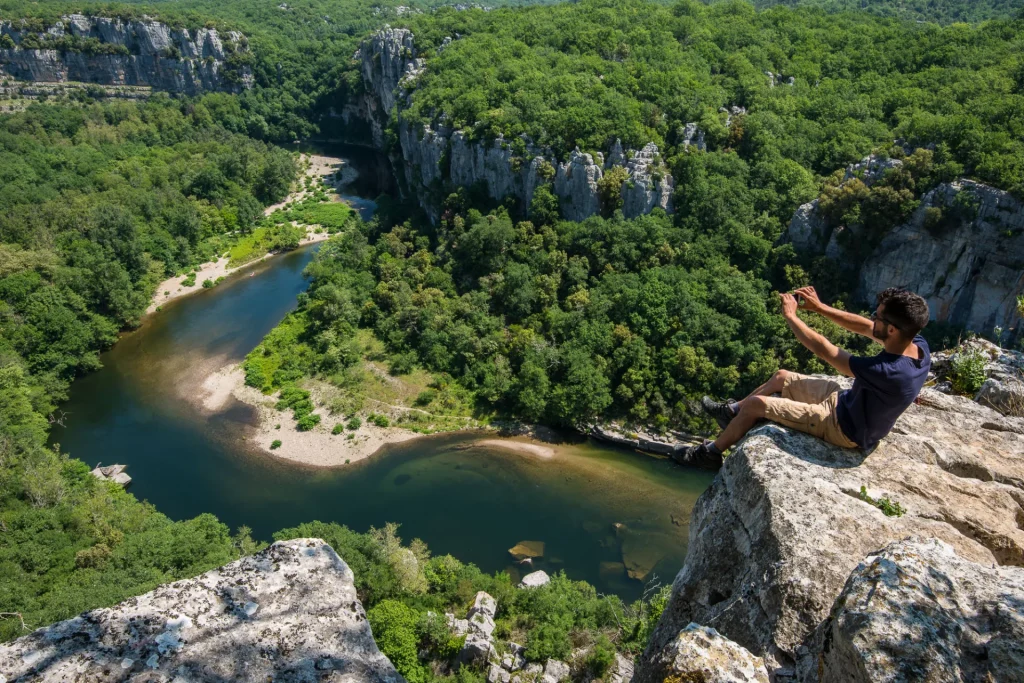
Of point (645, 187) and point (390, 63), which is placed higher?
point (390, 63)

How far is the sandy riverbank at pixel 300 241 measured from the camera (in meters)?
52.5

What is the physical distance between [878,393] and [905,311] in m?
0.95

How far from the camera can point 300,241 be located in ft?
207

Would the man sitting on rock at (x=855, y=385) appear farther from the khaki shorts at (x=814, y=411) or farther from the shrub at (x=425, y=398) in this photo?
the shrub at (x=425, y=398)

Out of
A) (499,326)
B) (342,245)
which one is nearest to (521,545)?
(499,326)

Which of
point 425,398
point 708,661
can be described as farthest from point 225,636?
point 425,398

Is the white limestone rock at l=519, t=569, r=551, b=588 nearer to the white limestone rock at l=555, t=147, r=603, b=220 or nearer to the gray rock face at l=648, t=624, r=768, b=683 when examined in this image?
the gray rock face at l=648, t=624, r=768, b=683

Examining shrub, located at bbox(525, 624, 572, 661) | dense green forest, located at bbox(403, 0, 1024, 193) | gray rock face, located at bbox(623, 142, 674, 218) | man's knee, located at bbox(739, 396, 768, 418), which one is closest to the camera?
man's knee, located at bbox(739, 396, 768, 418)

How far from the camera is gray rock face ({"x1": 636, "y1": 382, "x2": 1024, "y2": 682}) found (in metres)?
5.54

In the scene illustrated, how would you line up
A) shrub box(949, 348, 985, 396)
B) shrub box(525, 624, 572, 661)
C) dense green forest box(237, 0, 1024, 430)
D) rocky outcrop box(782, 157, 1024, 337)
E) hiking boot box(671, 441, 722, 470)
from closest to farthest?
hiking boot box(671, 441, 722, 470)
shrub box(949, 348, 985, 396)
shrub box(525, 624, 572, 661)
rocky outcrop box(782, 157, 1024, 337)
dense green forest box(237, 0, 1024, 430)

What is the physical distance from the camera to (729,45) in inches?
2287

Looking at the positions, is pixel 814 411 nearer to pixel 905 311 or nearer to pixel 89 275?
pixel 905 311

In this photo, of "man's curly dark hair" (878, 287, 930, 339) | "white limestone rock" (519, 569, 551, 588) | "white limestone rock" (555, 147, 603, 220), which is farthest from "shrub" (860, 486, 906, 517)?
"white limestone rock" (555, 147, 603, 220)

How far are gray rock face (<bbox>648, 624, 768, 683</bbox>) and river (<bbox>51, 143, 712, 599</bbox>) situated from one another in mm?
24233
